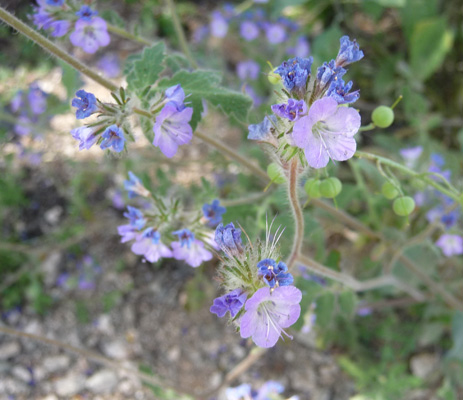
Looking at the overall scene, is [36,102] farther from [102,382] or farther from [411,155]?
[411,155]

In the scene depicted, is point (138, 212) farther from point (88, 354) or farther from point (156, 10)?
point (156, 10)

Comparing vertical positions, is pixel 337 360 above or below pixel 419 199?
below

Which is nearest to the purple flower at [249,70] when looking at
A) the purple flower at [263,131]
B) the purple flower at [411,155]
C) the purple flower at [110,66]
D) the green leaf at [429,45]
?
the purple flower at [110,66]

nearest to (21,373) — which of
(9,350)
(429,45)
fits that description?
(9,350)

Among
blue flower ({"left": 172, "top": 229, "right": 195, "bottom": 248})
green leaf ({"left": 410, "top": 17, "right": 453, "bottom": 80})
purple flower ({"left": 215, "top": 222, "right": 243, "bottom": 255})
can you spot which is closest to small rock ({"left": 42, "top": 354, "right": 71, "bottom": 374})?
blue flower ({"left": 172, "top": 229, "right": 195, "bottom": 248})

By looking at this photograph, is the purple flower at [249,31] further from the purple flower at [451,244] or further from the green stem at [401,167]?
the green stem at [401,167]

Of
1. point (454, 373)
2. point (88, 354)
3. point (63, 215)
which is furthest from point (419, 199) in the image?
point (63, 215)

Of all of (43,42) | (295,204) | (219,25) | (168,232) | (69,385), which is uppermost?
(43,42)
